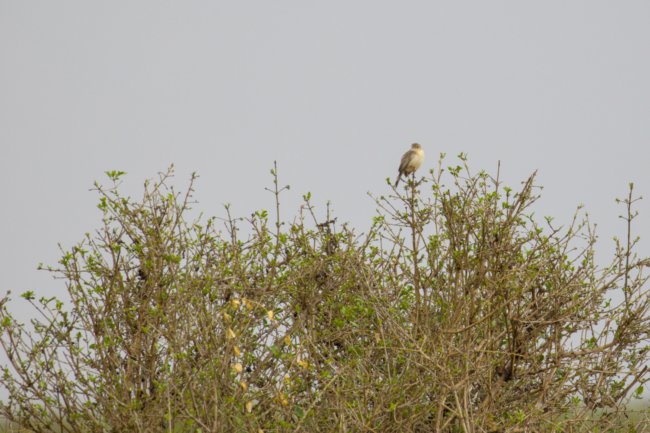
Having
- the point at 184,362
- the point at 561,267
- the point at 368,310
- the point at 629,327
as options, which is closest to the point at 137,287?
the point at 184,362

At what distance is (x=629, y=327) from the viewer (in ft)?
33.5

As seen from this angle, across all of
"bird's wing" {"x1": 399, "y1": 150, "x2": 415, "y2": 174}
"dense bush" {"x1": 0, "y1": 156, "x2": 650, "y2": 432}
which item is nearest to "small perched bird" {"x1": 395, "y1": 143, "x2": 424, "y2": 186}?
"bird's wing" {"x1": 399, "y1": 150, "x2": 415, "y2": 174}

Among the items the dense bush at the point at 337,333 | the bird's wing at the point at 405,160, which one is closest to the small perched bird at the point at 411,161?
the bird's wing at the point at 405,160

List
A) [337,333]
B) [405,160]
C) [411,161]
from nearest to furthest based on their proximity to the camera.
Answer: [337,333], [411,161], [405,160]

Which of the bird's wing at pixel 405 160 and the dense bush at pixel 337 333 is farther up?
the bird's wing at pixel 405 160

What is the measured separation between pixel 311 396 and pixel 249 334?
3.90ft

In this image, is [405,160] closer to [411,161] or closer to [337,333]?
[411,161]

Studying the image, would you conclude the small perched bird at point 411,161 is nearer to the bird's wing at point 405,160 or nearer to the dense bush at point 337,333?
the bird's wing at point 405,160

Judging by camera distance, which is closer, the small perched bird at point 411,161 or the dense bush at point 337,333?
the dense bush at point 337,333

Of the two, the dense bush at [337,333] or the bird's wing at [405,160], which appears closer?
the dense bush at [337,333]

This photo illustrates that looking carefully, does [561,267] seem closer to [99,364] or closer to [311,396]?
[311,396]

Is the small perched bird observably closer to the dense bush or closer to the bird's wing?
the bird's wing

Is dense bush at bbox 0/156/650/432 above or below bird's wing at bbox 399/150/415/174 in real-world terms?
below

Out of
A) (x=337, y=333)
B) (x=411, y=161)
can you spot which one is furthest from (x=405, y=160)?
(x=337, y=333)
